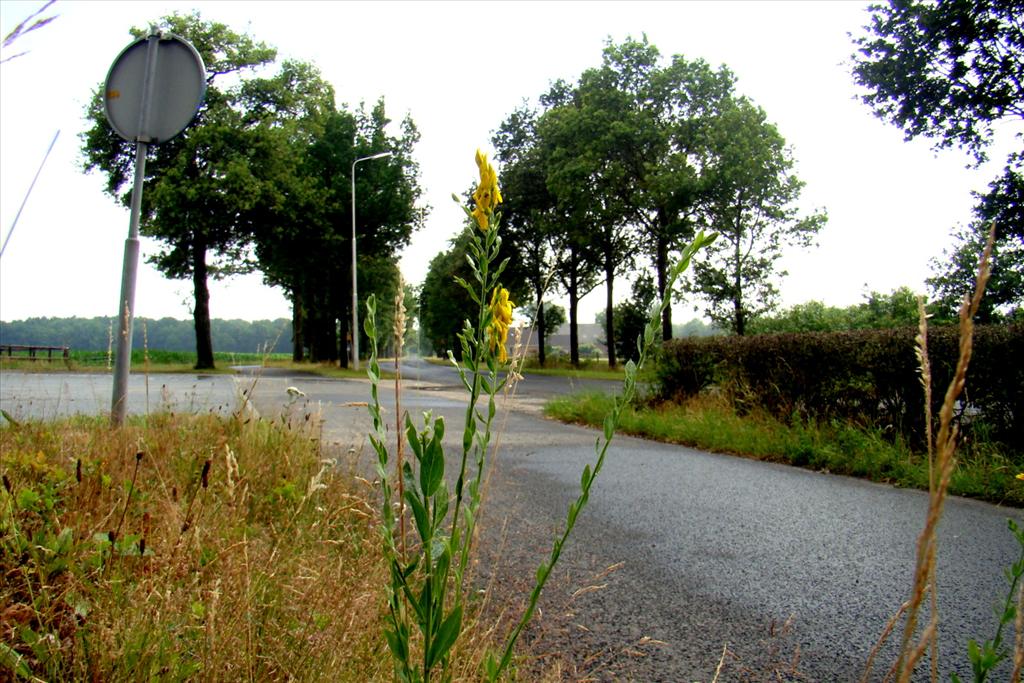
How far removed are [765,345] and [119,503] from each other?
7752mm

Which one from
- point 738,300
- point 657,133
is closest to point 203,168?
point 657,133

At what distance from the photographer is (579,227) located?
3183cm

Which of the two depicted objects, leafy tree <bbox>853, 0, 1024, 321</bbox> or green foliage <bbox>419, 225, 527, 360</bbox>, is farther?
green foliage <bbox>419, 225, 527, 360</bbox>

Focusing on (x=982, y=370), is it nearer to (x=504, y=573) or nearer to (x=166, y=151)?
(x=504, y=573)

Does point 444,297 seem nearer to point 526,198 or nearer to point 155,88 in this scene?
point 526,198

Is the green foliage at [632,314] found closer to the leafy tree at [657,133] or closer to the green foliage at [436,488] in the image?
the leafy tree at [657,133]

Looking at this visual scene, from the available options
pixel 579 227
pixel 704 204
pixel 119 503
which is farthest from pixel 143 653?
pixel 579 227

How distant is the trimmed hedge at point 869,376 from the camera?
6215 mm

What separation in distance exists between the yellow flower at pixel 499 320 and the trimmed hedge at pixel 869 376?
5.29m

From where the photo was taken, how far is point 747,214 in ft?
95.5

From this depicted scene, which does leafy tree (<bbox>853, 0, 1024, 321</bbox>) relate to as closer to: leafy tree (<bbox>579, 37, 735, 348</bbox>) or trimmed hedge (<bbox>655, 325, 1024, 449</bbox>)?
trimmed hedge (<bbox>655, 325, 1024, 449</bbox>)

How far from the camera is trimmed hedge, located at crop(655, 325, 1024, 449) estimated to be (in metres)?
6.21

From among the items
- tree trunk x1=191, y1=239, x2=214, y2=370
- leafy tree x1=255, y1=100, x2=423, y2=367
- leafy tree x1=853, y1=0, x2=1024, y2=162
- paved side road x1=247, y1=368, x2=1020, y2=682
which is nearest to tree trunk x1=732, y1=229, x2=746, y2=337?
leafy tree x1=853, y1=0, x2=1024, y2=162

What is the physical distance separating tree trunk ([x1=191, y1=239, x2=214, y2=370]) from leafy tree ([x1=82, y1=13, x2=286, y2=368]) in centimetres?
4
